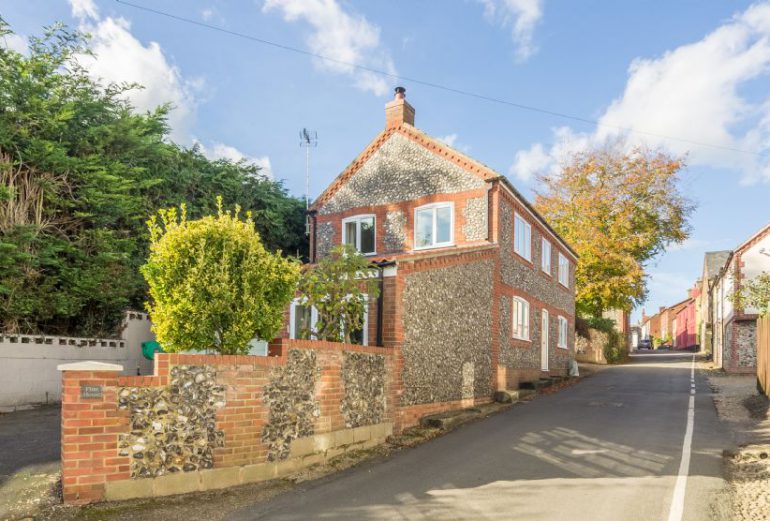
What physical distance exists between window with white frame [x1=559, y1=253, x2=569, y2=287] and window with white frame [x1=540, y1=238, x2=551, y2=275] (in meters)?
2.82

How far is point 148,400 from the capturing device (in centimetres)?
723

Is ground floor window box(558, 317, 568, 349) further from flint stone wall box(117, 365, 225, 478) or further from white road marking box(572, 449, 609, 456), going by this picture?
flint stone wall box(117, 365, 225, 478)

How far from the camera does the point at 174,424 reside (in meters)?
7.36

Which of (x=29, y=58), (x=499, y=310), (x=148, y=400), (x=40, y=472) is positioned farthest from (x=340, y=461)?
(x=29, y=58)

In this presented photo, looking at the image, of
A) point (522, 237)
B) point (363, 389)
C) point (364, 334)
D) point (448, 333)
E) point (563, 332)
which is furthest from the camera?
point (563, 332)

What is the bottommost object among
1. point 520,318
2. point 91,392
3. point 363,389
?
point 363,389

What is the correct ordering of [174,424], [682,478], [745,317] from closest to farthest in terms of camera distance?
1. [174,424]
2. [682,478]
3. [745,317]

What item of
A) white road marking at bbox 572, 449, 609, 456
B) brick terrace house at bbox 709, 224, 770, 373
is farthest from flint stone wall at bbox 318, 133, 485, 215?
brick terrace house at bbox 709, 224, 770, 373

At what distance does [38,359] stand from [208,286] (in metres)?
9.76

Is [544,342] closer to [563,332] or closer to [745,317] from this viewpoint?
[563,332]

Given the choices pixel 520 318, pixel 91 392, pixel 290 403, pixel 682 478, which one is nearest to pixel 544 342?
pixel 520 318

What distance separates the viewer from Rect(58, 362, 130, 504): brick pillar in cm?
670

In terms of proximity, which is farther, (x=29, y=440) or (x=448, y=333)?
(x=448, y=333)

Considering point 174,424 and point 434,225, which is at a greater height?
point 434,225
